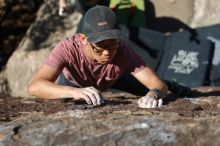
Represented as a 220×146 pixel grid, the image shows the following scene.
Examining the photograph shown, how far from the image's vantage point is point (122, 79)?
17.1 feet

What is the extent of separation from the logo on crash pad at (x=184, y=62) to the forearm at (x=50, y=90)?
3.74 m

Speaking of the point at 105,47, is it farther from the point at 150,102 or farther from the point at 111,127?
the point at 111,127

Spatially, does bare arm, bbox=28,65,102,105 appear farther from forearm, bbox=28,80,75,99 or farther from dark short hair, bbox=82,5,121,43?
dark short hair, bbox=82,5,121,43

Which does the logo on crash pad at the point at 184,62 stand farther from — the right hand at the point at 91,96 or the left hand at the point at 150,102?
the right hand at the point at 91,96

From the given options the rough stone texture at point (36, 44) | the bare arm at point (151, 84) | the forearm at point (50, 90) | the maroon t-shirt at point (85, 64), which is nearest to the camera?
the bare arm at point (151, 84)

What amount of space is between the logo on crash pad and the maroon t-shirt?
10.4 ft

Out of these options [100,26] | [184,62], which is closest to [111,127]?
[100,26]

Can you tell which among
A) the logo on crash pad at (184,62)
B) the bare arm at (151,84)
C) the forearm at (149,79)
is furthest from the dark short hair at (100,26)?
the logo on crash pad at (184,62)

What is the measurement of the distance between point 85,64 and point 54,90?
42cm

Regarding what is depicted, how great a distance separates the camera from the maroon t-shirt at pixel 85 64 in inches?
167

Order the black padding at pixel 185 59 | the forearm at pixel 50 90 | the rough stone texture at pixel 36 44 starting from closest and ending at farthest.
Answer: the forearm at pixel 50 90, the black padding at pixel 185 59, the rough stone texture at pixel 36 44

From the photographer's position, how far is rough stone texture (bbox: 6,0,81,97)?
8.00 m

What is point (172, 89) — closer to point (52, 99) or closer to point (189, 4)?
point (52, 99)

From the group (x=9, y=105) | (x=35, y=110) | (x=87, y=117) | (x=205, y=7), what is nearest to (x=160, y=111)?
(x=87, y=117)
